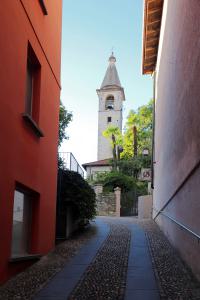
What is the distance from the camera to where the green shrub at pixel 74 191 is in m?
14.1

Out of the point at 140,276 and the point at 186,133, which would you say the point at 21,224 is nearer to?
the point at 140,276

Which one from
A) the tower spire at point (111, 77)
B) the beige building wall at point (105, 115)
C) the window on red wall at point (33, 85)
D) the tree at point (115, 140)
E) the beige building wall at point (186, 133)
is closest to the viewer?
the beige building wall at point (186, 133)

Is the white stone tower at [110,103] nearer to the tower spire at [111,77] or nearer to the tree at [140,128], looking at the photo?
the tower spire at [111,77]

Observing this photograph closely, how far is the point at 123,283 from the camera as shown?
Answer: 757cm

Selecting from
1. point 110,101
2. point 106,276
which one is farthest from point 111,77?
point 106,276

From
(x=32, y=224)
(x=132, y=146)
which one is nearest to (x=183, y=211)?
(x=32, y=224)

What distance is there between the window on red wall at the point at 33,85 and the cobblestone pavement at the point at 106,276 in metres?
3.36

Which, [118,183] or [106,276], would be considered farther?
[118,183]

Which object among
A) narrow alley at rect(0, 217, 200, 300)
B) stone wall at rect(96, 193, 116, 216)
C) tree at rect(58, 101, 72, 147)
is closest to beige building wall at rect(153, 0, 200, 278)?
narrow alley at rect(0, 217, 200, 300)

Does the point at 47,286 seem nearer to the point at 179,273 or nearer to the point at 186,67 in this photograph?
the point at 179,273

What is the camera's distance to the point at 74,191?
562 inches

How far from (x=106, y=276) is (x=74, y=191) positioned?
6.26 meters

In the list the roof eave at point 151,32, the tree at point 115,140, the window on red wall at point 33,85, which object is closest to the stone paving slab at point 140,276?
the window on red wall at point 33,85

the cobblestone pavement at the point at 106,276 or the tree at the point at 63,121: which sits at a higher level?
the tree at the point at 63,121
